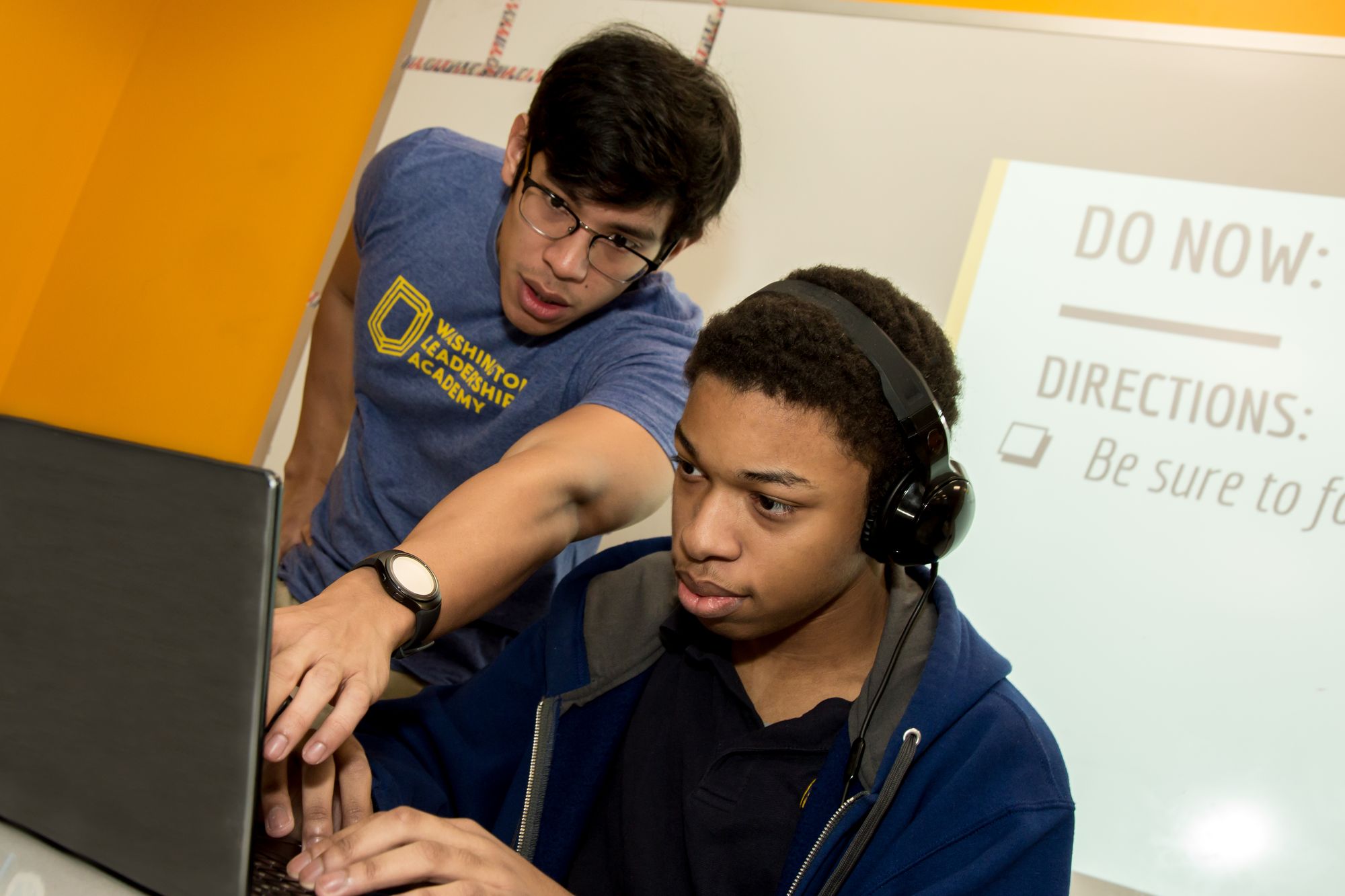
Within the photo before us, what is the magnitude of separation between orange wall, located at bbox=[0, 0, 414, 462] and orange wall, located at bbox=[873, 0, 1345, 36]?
156 cm

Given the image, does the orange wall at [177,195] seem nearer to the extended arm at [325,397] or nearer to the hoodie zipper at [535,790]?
the extended arm at [325,397]

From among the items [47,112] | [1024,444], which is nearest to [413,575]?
[1024,444]

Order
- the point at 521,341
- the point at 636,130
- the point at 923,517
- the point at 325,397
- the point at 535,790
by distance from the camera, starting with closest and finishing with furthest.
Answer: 1. the point at 923,517
2. the point at 535,790
3. the point at 636,130
4. the point at 521,341
5. the point at 325,397

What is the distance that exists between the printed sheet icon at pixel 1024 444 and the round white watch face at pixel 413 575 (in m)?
1.12

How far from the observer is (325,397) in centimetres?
182

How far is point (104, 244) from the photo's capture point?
315cm

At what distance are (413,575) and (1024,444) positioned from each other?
3.77 ft

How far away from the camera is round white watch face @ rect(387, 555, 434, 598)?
2.81 feet

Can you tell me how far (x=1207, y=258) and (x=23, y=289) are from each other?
10.4ft

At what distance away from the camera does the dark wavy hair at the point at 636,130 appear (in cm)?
124

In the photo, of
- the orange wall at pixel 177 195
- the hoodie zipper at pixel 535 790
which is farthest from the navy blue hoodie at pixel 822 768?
the orange wall at pixel 177 195

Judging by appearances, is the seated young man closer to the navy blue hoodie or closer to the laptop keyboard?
the navy blue hoodie

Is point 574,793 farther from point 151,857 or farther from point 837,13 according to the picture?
point 837,13

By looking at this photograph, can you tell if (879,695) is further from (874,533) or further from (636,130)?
(636,130)
